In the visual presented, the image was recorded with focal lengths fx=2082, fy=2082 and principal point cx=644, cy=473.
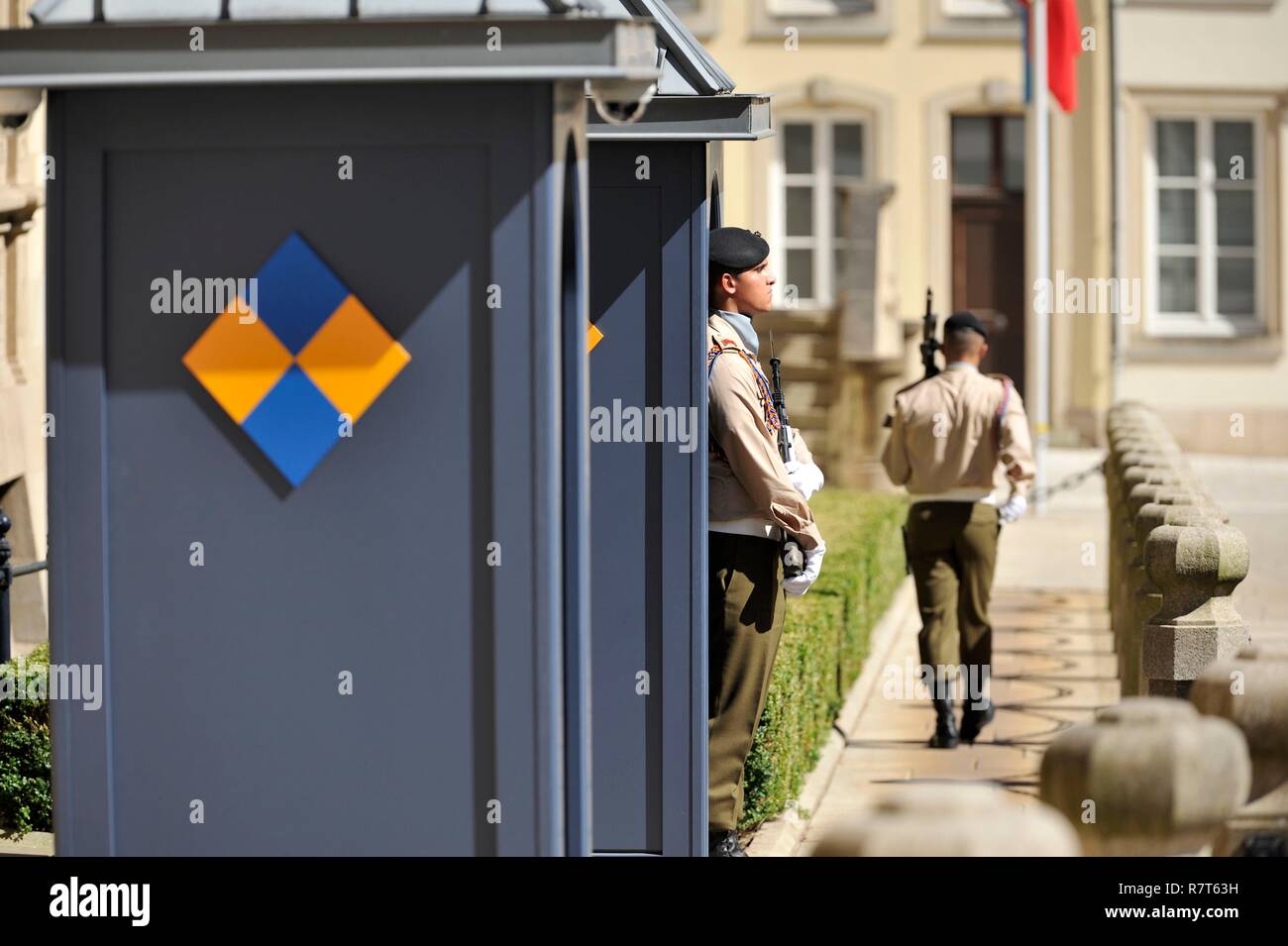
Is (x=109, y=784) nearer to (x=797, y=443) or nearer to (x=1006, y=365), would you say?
(x=797, y=443)

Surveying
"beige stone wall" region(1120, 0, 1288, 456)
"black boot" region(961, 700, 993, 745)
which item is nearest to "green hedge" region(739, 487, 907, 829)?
"black boot" region(961, 700, 993, 745)

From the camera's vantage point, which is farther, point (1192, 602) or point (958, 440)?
point (958, 440)

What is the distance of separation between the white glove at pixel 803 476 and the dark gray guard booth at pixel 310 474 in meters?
2.41

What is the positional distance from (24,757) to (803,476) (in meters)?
2.71

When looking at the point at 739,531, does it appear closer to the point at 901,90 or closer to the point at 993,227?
the point at 901,90

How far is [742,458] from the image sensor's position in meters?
6.07

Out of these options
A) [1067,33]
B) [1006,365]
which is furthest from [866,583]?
[1006,365]

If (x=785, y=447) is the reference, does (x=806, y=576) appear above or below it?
below

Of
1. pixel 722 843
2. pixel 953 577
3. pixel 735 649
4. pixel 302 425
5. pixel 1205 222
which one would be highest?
pixel 1205 222

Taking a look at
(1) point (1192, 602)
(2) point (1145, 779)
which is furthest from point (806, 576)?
(2) point (1145, 779)

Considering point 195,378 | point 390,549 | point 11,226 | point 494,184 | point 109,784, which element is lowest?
point 109,784

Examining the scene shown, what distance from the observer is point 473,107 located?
3.98 meters

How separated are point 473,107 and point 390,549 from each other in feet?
2.84
